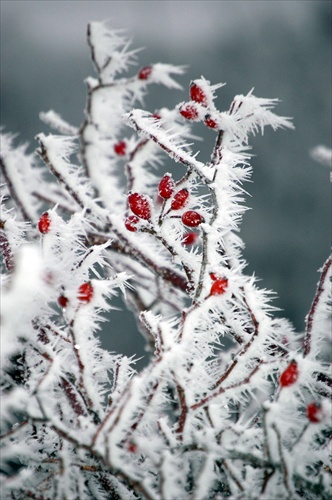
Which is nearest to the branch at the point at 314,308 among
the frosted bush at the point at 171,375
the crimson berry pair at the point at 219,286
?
the frosted bush at the point at 171,375

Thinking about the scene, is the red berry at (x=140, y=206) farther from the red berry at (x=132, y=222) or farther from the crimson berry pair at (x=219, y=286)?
the crimson berry pair at (x=219, y=286)

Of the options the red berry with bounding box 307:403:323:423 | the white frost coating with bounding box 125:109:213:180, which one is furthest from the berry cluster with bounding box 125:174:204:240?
the red berry with bounding box 307:403:323:423

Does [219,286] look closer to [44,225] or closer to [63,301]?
[63,301]

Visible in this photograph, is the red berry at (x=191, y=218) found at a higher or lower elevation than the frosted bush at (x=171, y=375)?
higher

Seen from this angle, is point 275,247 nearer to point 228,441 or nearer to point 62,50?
point 228,441

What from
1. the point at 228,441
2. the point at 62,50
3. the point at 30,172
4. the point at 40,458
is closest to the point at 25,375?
the point at 40,458
